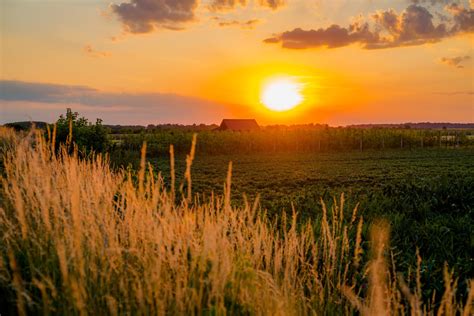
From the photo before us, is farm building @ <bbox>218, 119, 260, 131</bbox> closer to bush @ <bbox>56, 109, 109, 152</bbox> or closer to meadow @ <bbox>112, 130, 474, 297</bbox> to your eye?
meadow @ <bbox>112, 130, 474, 297</bbox>

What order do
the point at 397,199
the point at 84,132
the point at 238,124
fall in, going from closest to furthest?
the point at 397,199, the point at 84,132, the point at 238,124

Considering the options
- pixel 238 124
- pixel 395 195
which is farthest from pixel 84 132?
pixel 238 124

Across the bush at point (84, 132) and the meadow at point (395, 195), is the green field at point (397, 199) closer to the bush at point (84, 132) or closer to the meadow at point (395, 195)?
the meadow at point (395, 195)

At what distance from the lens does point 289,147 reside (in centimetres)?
4222

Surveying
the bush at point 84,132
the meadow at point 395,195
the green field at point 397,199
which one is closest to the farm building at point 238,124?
the meadow at point 395,195

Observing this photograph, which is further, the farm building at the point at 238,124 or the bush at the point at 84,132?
the farm building at the point at 238,124

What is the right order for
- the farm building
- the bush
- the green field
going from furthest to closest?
the farm building → the bush → the green field

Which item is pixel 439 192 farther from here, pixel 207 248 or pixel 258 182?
pixel 207 248

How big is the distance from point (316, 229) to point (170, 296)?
5886 mm

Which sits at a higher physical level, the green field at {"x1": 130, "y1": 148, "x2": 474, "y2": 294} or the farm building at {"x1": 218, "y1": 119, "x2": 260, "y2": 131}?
the farm building at {"x1": 218, "y1": 119, "x2": 260, "y2": 131}

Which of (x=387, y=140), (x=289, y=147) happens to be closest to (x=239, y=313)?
(x=289, y=147)

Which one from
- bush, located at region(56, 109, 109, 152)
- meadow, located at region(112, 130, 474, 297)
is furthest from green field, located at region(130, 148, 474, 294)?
bush, located at region(56, 109, 109, 152)

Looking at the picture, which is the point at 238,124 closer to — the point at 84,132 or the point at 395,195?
the point at 84,132

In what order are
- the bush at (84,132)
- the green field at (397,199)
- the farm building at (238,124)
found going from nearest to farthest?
1. the green field at (397,199)
2. the bush at (84,132)
3. the farm building at (238,124)
